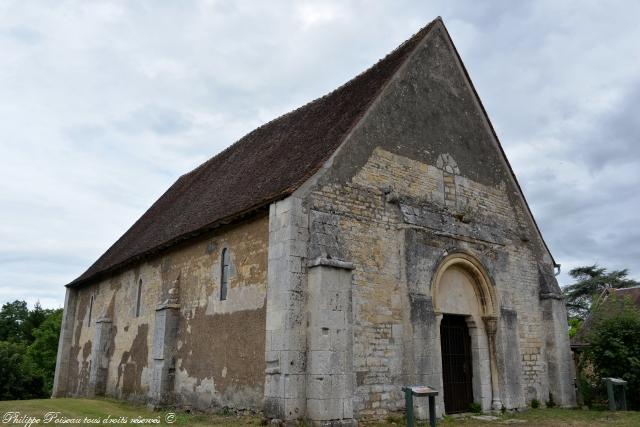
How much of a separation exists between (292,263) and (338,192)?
6.81 feet

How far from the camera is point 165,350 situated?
47.6 feet

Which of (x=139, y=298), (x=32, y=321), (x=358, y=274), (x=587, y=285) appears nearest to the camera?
(x=358, y=274)

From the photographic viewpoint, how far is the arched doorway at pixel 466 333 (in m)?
13.3

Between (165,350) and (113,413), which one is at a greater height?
(165,350)

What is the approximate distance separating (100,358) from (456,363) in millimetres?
12801

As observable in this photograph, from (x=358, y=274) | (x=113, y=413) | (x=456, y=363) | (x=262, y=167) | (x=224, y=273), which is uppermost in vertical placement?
(x=262, y=167)

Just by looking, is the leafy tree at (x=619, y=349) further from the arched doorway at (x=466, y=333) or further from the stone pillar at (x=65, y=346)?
the stone pillar at (x=65, y=346)

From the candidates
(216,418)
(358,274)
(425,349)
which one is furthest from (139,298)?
(425,349)

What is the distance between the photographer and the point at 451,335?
13.8 meters

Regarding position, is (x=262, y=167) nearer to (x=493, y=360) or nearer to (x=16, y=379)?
(x=493, y=360)

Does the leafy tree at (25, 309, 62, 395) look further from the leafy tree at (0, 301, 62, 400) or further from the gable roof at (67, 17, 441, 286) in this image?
the gable roof at (67, 17, 441, 286)

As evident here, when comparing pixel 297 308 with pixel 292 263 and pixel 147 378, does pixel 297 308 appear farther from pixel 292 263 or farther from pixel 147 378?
pixel 147 378

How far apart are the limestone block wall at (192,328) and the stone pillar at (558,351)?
30.1 ft

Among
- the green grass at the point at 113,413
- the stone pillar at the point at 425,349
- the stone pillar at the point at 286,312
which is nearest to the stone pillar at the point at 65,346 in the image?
the green grass at the point at 113,413
